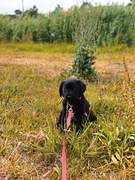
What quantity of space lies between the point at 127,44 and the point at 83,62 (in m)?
6.55

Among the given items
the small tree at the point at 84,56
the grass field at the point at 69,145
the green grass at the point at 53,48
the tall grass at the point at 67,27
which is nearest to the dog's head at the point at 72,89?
the grass field at the point at 69,145

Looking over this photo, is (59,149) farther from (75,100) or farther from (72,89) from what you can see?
(72,89)

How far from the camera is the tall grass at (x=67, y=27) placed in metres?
10.6

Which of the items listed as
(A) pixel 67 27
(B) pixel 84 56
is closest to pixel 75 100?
(B) pixel 84 56

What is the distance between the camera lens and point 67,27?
11.5 metres

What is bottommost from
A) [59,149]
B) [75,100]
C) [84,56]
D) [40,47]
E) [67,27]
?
[59,149]

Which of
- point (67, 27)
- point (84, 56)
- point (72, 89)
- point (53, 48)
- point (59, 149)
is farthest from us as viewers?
point (67, 27)

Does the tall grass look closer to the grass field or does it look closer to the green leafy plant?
the green leafy plant

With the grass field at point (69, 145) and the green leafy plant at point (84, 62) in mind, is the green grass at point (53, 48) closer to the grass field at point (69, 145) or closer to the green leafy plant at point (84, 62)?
the green leafy plant at point (84, 62)

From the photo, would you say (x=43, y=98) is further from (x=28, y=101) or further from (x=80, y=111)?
(x=80, y=111)

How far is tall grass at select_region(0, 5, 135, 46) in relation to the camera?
10641mm

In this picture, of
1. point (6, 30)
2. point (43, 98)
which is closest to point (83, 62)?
point (43, 98)

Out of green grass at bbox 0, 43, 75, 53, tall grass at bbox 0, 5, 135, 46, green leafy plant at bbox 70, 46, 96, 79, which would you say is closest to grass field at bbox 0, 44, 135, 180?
green leafy plant at bbox 70, 46, 96, 79

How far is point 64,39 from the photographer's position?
11312 mm
